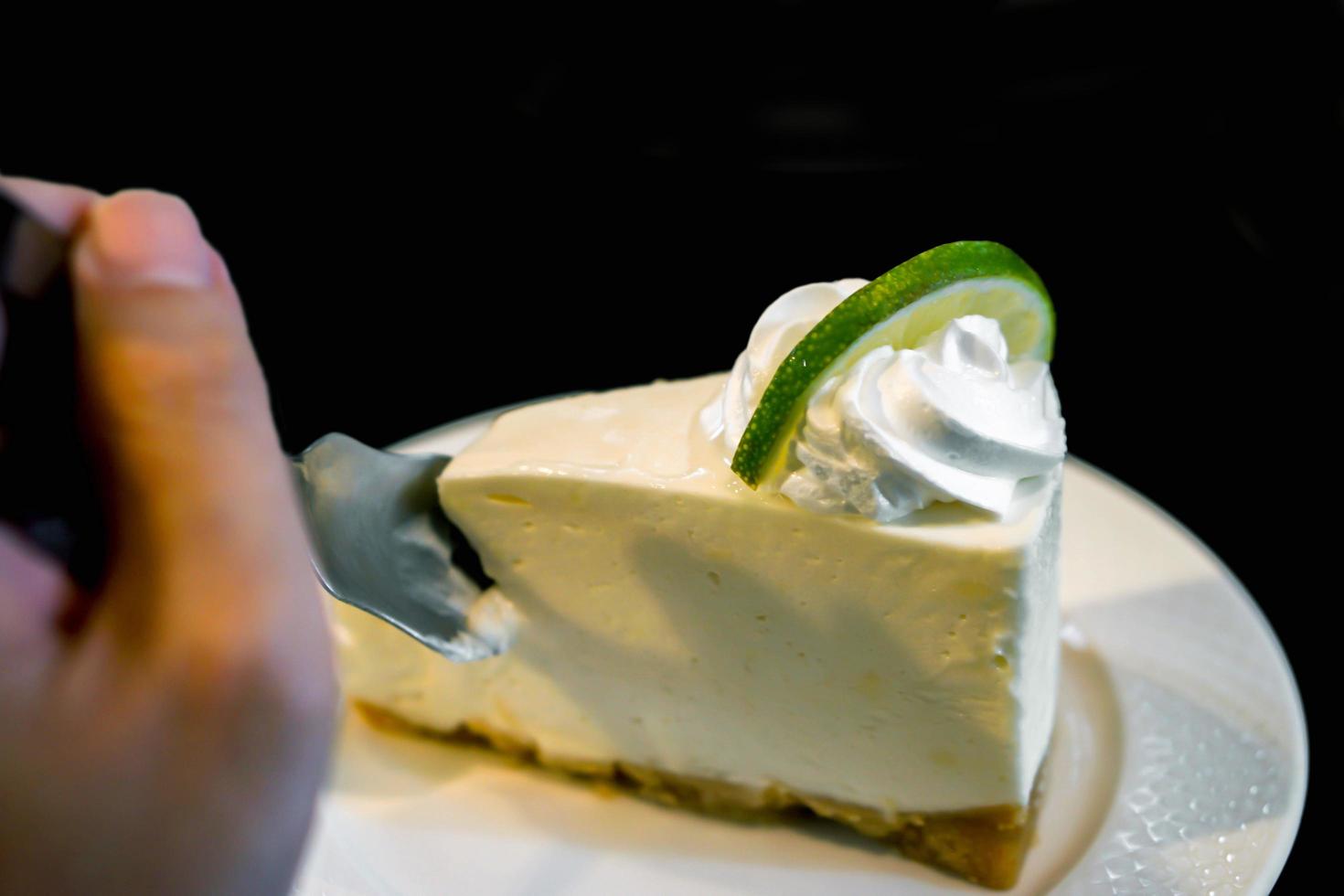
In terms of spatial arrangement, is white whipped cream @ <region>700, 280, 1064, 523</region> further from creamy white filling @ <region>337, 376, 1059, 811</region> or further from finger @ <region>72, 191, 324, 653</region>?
finger @ <region>72, 191, 324, 653</region>

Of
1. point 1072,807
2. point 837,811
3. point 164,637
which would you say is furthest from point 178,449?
point 1072,807

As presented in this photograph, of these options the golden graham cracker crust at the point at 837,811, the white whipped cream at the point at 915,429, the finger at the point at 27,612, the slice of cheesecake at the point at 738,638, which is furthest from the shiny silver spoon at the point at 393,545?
the finger at the point at 27,612

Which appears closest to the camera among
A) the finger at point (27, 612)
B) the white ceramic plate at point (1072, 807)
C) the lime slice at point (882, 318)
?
the finger at point (27, 612)

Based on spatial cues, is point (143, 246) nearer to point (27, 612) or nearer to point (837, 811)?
point (27, 612)

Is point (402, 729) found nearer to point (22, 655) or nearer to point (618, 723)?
point (618, 723)

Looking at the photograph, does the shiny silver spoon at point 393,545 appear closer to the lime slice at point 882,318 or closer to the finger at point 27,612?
the lime slice at point 882,318

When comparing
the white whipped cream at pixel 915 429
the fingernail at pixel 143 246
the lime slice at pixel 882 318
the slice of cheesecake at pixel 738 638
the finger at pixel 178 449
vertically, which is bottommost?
the slice of cheesecake at pixel 738 638

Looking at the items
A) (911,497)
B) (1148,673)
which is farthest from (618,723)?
(1148,673)
